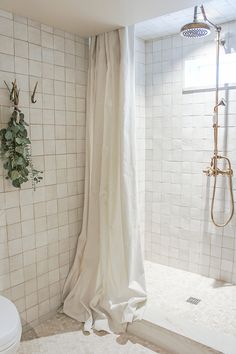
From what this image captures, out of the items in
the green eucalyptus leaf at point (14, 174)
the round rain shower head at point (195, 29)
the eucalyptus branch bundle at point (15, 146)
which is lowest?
the green eucalyptus leaf at point (14, 174)

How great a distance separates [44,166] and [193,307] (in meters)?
1.55

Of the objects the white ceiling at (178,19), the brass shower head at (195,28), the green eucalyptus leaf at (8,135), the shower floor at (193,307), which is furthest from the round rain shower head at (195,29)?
the shower floor at (193,307)

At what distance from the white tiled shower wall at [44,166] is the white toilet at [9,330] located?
419 millimetres

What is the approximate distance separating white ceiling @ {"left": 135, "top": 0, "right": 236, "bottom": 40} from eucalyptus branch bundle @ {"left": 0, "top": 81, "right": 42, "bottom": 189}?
1.31m

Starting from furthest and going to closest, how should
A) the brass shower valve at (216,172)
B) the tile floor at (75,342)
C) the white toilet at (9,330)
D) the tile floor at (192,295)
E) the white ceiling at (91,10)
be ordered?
the brass shower valve at (216,172), the tile floor at (192,295), the tile floor at (75,342), the white ceiling at (91,10), the white toilet at (9,330)

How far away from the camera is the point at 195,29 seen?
81.6 inches

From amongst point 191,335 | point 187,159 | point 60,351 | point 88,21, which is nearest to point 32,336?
point 60,351

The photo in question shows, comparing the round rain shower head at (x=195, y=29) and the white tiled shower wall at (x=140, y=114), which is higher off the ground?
the round rain shower head at (x=195, y=29)

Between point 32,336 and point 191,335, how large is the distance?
1070mm

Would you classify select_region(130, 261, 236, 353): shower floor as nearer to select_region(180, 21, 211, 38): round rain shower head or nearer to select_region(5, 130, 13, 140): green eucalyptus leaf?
select_region(5, 130, 13, 140): green eucalyptus leaf

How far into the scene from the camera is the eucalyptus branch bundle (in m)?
1.85

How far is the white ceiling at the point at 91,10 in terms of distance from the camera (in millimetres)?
1720

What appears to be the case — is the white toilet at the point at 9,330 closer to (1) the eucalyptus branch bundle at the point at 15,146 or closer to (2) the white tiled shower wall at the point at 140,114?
(1) the eucalyptus branch bundle at the point at 15,146

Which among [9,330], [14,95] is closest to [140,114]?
[14,95]
